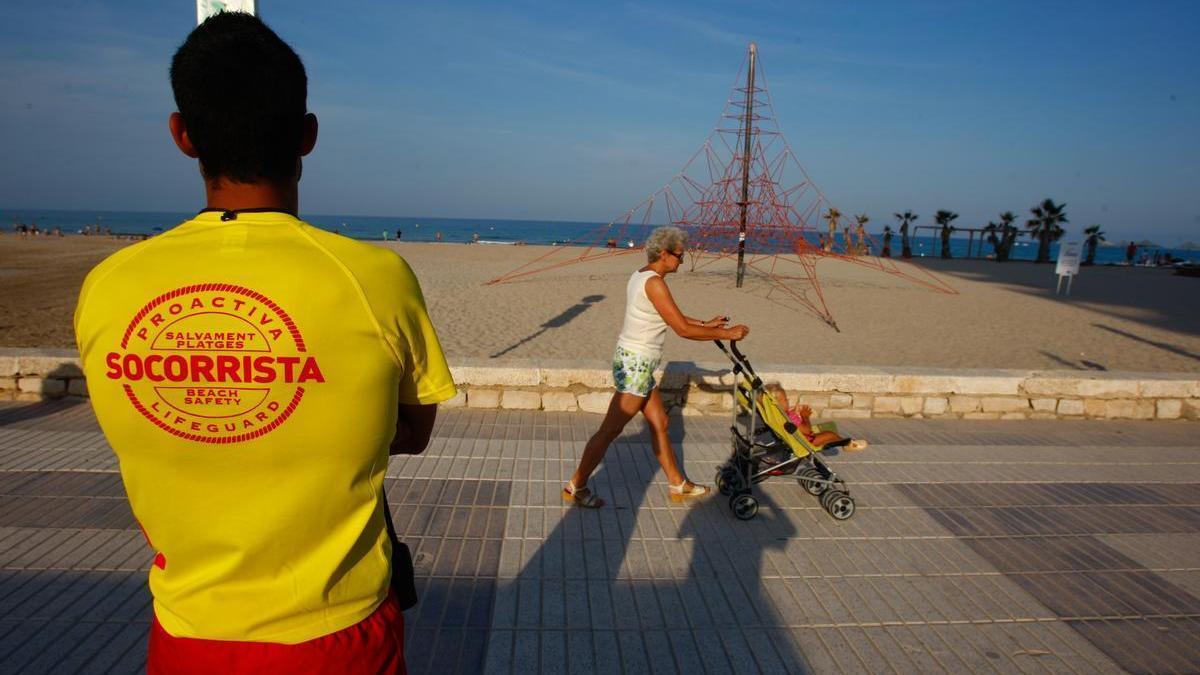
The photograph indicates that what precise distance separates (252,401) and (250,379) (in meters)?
0.04

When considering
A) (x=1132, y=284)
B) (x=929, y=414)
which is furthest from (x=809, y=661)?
(x=1132, y=284)

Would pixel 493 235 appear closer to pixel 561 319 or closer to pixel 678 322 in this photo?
pixel 561 319

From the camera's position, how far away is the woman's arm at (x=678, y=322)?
388 centimetres

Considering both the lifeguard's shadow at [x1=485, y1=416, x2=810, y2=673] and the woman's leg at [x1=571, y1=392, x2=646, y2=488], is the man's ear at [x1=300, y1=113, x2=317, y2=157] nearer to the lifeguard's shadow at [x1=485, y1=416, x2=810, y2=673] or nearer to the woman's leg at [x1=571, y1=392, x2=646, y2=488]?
the lifeguard's shadow at [x1=485, y1=416, x2=810, y2=673]

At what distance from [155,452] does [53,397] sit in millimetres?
6556

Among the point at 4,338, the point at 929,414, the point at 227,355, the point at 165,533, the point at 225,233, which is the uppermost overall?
the point at 225,233

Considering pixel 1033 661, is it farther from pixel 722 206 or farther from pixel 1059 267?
pixel 1059 267

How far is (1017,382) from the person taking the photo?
6.61 meters

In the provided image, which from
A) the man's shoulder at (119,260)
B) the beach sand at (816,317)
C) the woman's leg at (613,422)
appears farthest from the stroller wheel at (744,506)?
the man's shoulder at (119,260)

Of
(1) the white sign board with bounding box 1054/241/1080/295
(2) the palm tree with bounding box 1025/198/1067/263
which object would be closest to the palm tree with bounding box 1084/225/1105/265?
(2) the palm tree with bounding box 1025/198/1067/263

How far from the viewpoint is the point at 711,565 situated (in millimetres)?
3672

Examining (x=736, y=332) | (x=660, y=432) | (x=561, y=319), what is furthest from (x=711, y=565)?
(x=561, y=319)

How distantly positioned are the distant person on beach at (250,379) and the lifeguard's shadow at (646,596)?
1757mm

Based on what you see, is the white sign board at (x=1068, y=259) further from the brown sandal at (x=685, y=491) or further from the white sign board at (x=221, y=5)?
the white sign board at (x=221, y=5)
